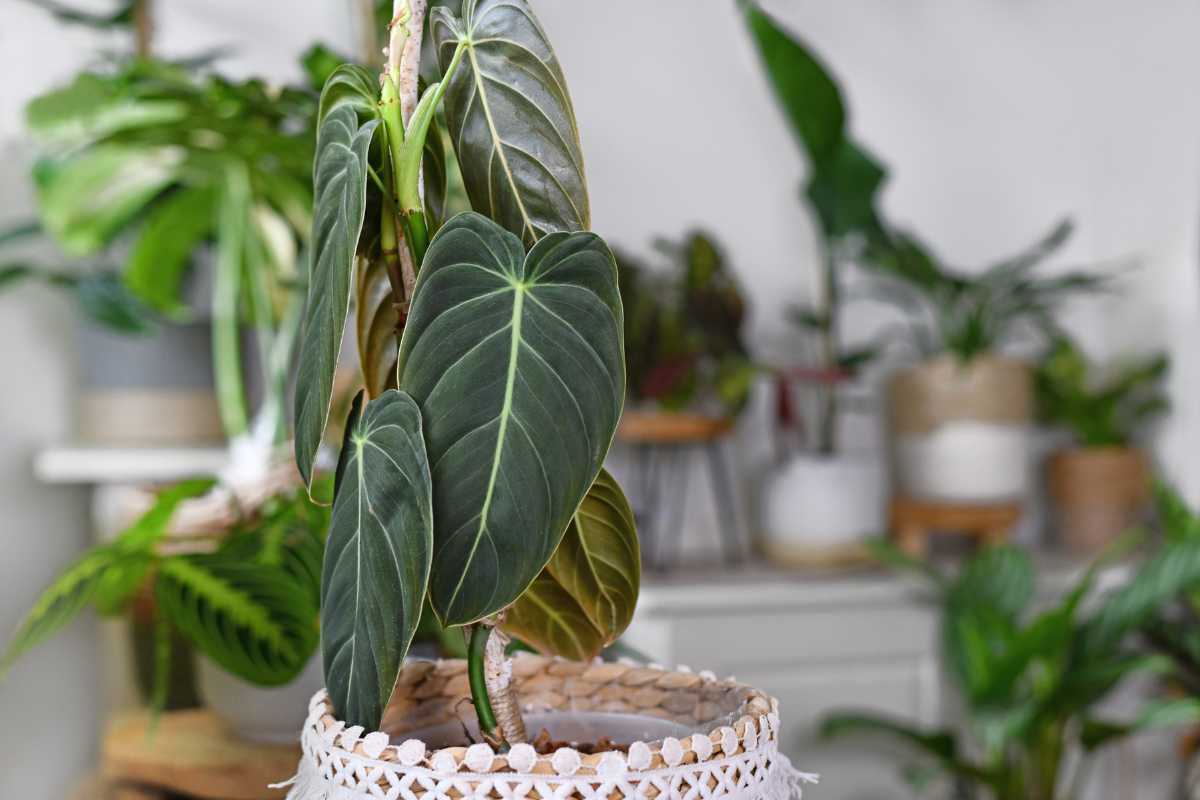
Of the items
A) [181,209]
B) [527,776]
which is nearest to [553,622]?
[527,776]

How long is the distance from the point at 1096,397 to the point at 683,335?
2.91 ft

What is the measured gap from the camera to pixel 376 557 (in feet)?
1.12

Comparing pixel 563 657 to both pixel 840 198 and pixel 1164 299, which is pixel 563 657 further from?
pixel 1164 299

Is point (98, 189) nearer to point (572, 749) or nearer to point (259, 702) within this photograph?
point (259, 702)

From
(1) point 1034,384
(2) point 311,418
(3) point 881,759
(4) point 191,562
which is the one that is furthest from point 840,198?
(2) point 311,418

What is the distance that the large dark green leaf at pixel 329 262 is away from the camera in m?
0.35

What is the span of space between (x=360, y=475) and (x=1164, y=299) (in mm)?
2059

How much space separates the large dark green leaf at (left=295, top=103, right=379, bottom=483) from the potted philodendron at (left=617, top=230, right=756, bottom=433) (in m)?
1.27

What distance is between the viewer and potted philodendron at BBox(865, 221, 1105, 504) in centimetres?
175

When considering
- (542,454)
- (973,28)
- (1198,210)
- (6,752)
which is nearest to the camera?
(542,454)

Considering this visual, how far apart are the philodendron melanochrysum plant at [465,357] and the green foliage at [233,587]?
0.23 m

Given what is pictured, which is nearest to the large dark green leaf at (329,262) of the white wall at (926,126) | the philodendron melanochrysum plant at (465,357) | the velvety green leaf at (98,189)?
the philodendron melanochrysum plant at (465,357)

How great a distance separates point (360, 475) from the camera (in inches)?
14.0

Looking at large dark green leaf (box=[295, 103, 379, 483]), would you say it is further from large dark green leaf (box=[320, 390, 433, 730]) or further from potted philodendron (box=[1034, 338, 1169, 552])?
potted philodendron (box=[1034, 338, 1169, 552])
